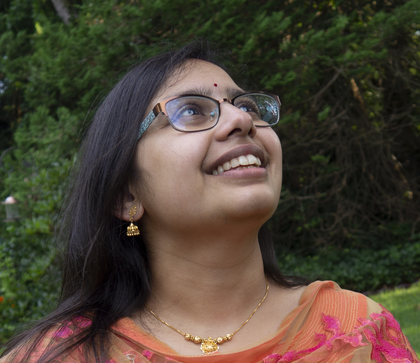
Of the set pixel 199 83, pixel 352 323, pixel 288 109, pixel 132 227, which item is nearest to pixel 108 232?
pixel 132 227

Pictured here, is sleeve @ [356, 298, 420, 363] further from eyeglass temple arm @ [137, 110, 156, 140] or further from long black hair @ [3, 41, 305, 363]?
eyeglass temple arm @ [137, 110, 156, 140]

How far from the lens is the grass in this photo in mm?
3705

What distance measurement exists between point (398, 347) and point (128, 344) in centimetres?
94

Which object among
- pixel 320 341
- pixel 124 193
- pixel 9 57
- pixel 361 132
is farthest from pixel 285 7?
pixel 320 341

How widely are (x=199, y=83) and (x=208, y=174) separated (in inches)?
16.0

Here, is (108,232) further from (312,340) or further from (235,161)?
(312,340)

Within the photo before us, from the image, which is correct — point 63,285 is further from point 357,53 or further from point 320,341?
point 357,53

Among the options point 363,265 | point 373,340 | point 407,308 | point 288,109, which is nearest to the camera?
point 373,340

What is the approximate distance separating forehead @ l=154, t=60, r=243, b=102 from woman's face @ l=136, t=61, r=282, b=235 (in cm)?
2

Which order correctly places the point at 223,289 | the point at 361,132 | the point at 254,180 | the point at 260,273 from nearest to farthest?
the point at 254,180 → the point at 223,289 → the point at 260,273 → the point at 361,132

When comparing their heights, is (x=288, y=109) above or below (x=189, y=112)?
below

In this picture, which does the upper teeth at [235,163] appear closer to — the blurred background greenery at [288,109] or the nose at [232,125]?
the nose at [232,125]

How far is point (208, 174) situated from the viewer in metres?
1.42

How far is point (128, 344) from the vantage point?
1.46 metres
